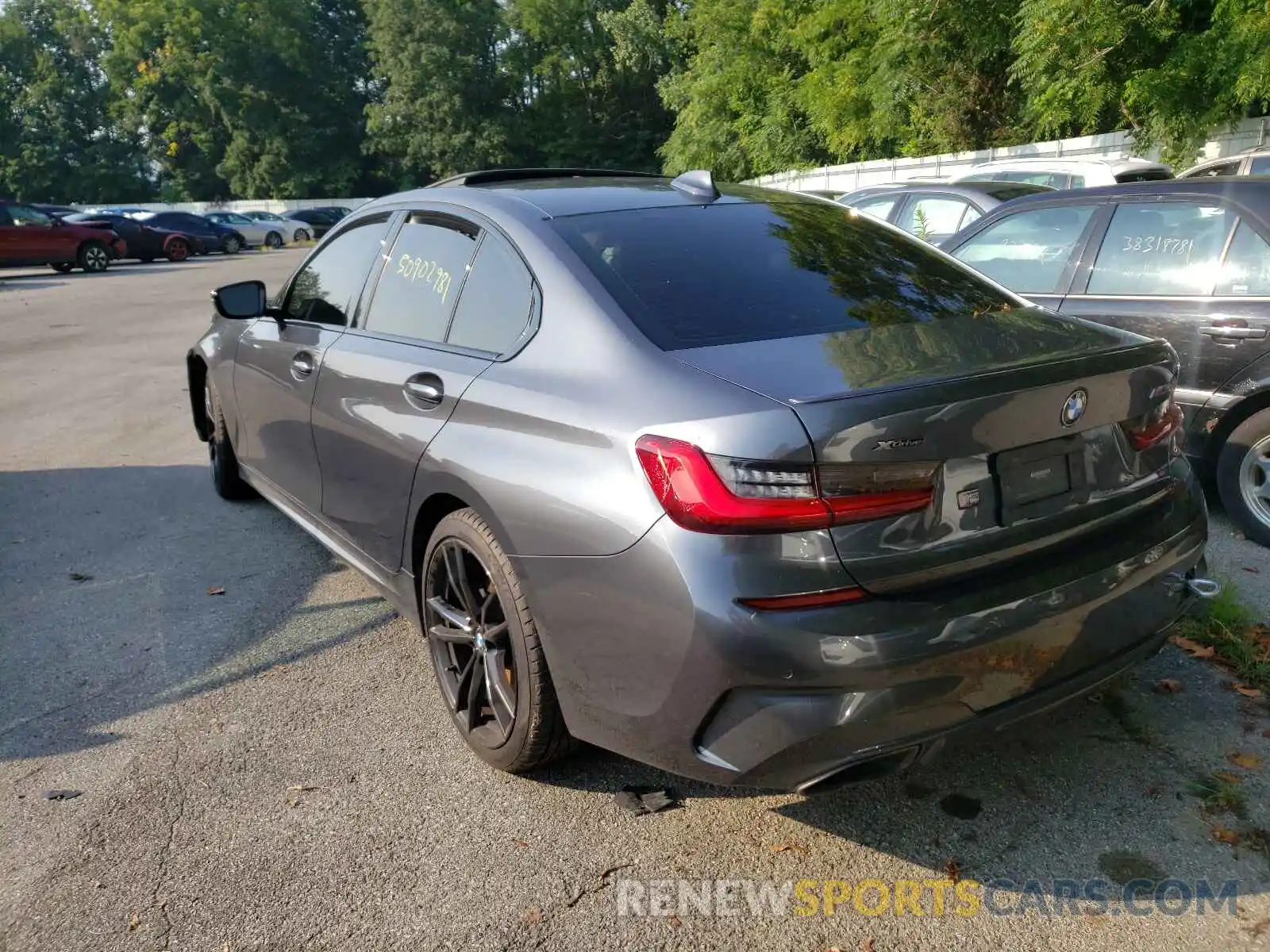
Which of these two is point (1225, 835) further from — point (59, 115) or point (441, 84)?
point (59, 115)

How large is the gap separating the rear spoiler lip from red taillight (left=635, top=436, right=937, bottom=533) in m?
0.17

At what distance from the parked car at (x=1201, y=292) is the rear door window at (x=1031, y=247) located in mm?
14

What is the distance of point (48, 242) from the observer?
25.8 m

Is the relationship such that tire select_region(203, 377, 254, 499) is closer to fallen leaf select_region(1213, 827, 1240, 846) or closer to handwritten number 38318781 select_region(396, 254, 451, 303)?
handwritten number 38318781 select_region(396, 254, 451, 303)

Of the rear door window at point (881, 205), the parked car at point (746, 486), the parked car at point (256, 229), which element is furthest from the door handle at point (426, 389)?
the parked car at point (256, 229)

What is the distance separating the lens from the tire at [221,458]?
571 centimetres

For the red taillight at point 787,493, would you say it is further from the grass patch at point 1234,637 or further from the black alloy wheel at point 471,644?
the grass patch at point 1234,637

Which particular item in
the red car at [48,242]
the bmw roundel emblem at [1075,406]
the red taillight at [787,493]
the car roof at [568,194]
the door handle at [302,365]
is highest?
the car roof at [568,194]

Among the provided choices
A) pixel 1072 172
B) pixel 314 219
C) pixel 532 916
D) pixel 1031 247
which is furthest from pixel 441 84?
pixel 532 916

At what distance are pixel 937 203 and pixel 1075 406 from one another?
296 inches

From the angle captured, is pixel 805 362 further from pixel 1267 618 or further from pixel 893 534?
pixel 1267 618

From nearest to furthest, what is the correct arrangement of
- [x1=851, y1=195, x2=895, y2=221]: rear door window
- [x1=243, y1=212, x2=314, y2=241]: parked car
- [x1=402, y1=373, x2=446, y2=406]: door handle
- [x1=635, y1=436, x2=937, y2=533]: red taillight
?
1. [x1=635, y1=436, x2=937, y2=533]: red taillight
2. [x1=402, y1=373, x2=446, y2=406]: door handle
3. [x1=851, y1=195, x2=895, y2=221]: rear door window
4. [x1=243, y1=212, x2=314, y2=241]: parked car

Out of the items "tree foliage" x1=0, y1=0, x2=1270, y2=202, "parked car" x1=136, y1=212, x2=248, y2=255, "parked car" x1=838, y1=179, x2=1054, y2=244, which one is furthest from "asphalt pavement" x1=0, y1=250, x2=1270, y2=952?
"parked car" x1=136, y1=212, x2=248, y2=255

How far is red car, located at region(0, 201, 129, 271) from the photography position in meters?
25.0
